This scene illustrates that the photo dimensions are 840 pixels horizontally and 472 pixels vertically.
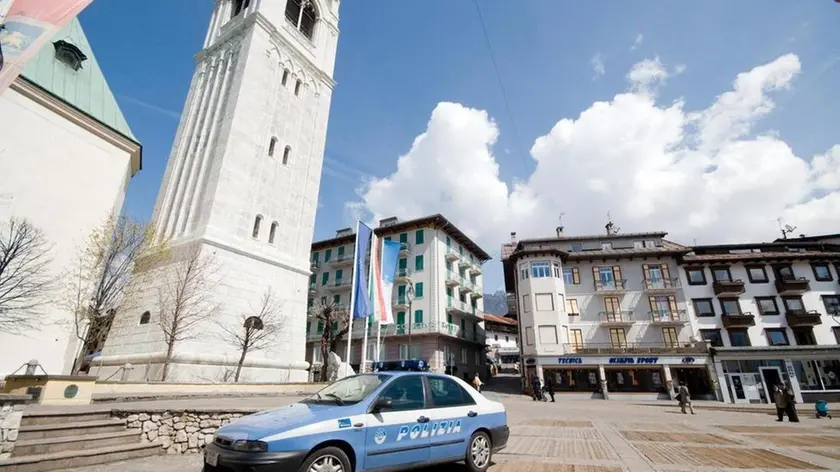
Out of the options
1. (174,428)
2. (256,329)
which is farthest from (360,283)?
(174,428)

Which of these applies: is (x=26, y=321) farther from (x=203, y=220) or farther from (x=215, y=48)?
(x=215, y=48)

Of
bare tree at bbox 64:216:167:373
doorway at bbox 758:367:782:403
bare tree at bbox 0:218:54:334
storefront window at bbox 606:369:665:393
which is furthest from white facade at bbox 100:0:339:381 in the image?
doorway at bbox 758:367:782:403

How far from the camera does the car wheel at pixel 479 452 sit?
5.45 m

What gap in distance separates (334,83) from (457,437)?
98.3ft

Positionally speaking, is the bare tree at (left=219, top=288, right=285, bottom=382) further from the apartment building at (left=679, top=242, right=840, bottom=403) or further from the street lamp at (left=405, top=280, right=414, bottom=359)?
the apartment building at (left=679, top=242, right=840, bottom=403)

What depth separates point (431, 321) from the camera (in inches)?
1308

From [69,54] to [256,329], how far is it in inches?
756

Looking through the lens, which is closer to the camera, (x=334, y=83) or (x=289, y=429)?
(x=289, y=429)

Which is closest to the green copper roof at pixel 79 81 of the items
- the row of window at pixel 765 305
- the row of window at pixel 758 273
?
the row of window at pixel 758 273

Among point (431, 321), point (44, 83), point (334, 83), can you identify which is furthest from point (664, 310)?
point (44, 83)

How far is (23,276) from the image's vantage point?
1550 cm

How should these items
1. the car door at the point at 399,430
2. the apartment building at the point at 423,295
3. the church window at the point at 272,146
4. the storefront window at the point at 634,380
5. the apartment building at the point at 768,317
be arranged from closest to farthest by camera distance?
the car door at the point at 399,430, the church window at the point at 272,146, the apartment building at the point at 768,317, the storefront window at the point at 634,380, the apartment building at the point at 423,295

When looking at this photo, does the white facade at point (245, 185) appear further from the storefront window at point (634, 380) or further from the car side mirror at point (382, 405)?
the storefront window at point (634, 380)

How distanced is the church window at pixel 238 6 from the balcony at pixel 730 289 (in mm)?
45362
